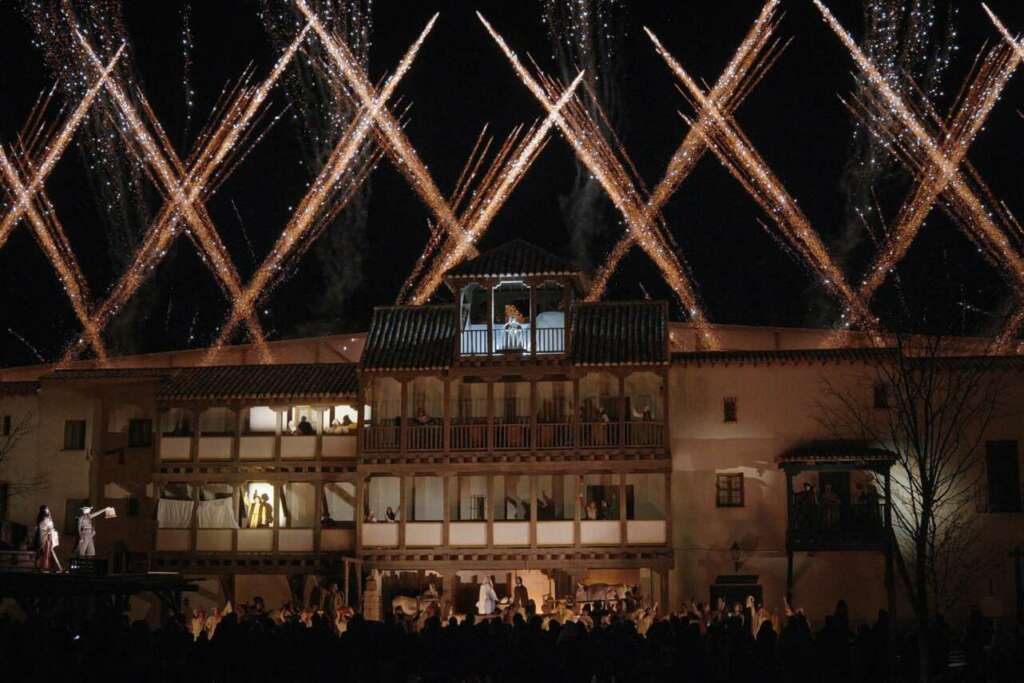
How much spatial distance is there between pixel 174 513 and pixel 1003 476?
20.9 meters

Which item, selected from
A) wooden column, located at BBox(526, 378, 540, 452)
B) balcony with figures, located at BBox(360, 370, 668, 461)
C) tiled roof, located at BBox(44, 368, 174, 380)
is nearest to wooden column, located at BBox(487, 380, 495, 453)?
balcony with figures, located at BBox(360, 370, 668, 461)

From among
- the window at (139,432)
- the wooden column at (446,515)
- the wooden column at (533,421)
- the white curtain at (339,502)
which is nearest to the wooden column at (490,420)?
the wooden column at (533,421)

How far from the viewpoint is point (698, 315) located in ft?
154

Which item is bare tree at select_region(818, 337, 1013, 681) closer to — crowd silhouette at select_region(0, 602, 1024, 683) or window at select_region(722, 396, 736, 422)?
window at select_region(722, 396, 736, 422)

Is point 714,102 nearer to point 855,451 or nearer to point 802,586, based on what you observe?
point 855,451

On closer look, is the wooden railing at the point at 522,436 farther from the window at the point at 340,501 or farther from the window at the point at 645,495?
the window at the point at 340,501

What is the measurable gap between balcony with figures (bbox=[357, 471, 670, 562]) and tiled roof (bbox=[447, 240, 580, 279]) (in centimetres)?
508

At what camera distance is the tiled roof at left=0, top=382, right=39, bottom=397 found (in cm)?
3991

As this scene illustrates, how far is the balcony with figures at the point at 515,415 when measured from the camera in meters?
36.4

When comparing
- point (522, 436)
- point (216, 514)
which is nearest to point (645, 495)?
point (522, 436)

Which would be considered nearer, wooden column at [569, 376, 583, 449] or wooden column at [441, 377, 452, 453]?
wooden column at [569, 376, 583, 449]

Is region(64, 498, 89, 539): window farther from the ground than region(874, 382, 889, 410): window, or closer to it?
closer to it

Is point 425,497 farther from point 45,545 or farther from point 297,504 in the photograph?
point 45,545

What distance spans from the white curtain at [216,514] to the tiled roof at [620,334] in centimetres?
997
